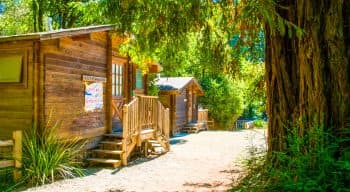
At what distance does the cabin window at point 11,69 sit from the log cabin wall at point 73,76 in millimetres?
666

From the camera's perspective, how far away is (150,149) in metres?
13.9

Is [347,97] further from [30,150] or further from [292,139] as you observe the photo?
[30,150]

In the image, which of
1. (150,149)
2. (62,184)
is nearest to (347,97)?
(62,184)

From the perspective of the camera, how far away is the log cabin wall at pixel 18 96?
9.78m

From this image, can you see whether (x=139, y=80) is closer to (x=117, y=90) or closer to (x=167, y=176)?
(x=117, y=90)

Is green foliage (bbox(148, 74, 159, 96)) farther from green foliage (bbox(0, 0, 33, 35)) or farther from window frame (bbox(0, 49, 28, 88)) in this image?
window frame (bbox(0, 49, 28, 88))

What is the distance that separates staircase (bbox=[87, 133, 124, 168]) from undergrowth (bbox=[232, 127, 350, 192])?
6957mm

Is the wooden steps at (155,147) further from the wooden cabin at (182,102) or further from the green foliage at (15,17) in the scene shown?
the green foliage at (15,17)

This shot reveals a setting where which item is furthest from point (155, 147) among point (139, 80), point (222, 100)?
point (222, 100)

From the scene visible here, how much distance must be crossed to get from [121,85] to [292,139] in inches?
409

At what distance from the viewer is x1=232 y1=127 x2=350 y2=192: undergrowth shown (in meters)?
3.66

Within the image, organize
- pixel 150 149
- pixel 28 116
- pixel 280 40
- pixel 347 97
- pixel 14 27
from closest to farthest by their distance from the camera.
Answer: pixel 347 97 < pixel 280 40 < pixel 28 116 < pixel 150 149 < pixel 14 27

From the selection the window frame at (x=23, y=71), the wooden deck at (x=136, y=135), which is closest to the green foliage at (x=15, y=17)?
the wooden deck at (x=136, y=135)

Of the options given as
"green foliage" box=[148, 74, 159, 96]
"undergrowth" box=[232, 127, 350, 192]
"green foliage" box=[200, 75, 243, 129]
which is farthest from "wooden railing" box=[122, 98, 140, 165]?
"green foliage" box=[200, 75, 243, 129]
